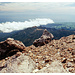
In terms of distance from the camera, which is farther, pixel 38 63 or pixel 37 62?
pixel 37 62

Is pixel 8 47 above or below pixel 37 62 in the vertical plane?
below

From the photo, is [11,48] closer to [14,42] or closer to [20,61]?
[14,42]

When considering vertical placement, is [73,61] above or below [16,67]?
below

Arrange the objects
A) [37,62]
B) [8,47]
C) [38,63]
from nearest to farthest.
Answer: [38,63]
[37,62]
[8,47]

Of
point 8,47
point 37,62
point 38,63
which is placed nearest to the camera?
point 38,63

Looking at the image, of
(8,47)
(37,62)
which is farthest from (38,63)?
(8,47)

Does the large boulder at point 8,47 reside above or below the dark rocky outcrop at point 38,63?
below

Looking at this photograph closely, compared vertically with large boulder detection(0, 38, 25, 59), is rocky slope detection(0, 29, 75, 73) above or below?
above

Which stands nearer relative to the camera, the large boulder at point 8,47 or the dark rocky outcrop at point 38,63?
the dark rocky outcrop at point 38,63

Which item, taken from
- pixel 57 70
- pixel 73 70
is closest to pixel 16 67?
pixel 57 70

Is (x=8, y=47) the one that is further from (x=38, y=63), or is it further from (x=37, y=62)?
(x=38, y=63)

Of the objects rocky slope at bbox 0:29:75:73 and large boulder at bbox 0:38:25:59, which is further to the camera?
large boulder at bbox 0:38:25:59
